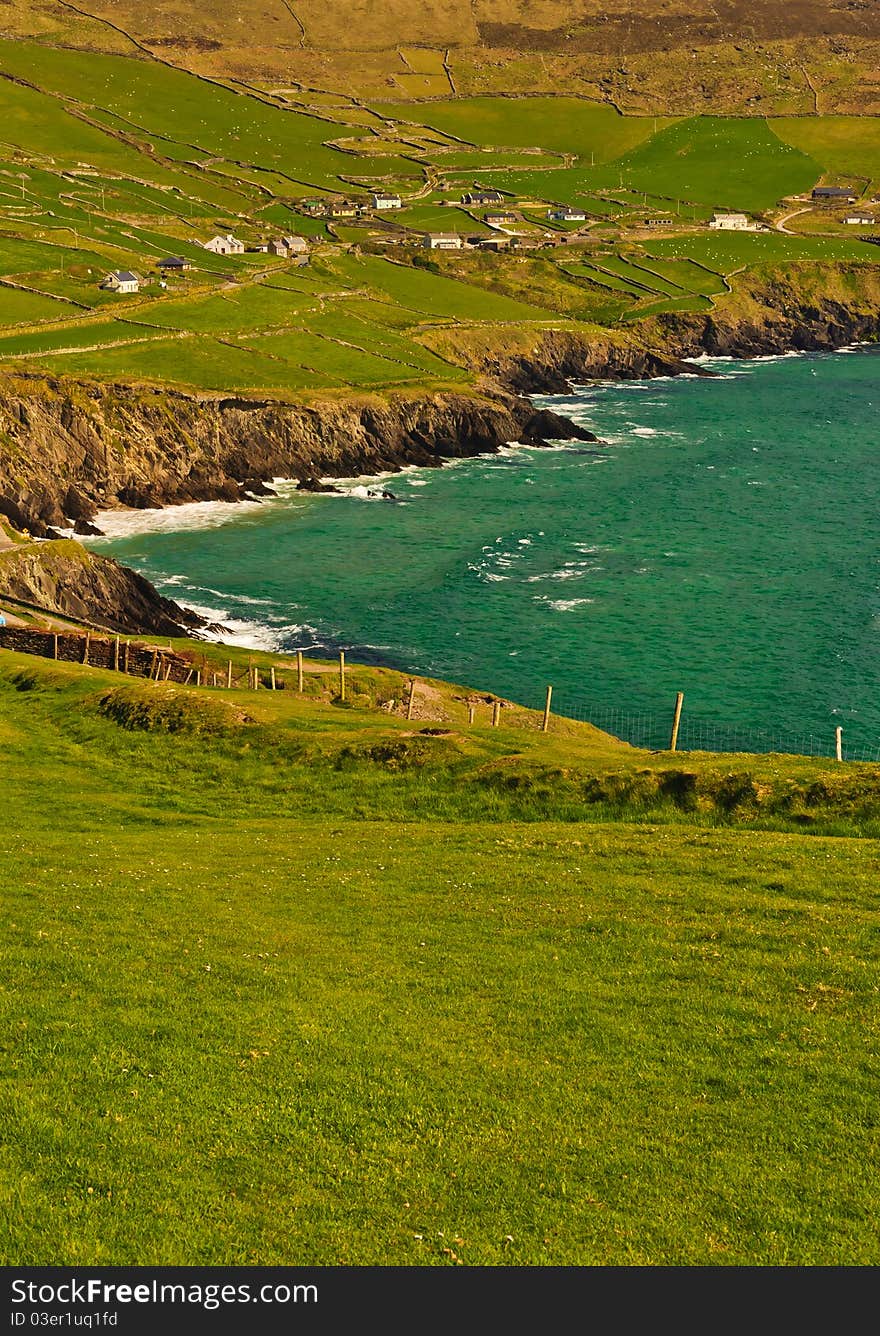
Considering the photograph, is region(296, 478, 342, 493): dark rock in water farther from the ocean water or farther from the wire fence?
the wire fence

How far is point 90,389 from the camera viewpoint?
15412 centimetres

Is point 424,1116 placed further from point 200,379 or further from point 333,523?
point 200,379

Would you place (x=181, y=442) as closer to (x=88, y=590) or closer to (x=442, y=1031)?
(x=88, y=590)

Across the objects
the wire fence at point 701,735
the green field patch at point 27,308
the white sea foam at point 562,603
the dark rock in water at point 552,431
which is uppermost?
Answer: the green field patch at point 27,308

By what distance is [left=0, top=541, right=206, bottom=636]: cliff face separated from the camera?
9706 centimetres

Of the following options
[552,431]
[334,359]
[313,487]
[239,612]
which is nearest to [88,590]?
[239,612]

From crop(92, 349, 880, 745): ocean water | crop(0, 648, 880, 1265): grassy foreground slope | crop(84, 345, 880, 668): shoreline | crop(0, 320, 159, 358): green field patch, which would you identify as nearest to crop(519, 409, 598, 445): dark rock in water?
crop(92, 349, 880, 745): ocean water

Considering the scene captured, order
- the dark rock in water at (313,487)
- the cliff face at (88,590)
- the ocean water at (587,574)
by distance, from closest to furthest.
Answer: the cliff face at (88,590) → the ocean water at (587,574) → the dark rock in water at (313,487)

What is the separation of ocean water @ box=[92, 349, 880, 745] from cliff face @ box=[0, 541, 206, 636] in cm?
637

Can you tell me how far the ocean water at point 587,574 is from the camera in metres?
99.6

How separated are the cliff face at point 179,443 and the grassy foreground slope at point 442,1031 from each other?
9943 centimetres

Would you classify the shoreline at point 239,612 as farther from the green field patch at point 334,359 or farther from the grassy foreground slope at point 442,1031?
the grassy foreground slope at point 442,1031

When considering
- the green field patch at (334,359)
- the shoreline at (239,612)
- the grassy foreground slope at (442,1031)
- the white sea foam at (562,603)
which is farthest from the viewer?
the green field patch at (334,359)

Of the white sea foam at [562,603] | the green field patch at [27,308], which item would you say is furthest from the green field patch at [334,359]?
the white sea foam at [562,603]
